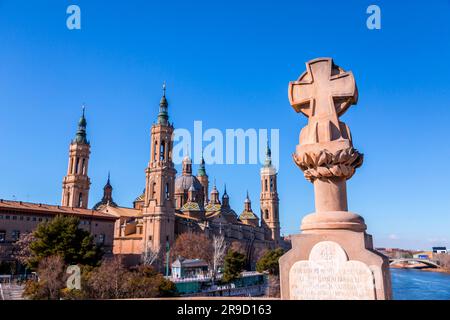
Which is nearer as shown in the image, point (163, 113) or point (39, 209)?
point (39, 209)

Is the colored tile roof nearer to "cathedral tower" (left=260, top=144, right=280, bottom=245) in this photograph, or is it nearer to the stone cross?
the stone cross

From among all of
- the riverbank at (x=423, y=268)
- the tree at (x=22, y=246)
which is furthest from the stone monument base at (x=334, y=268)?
the riverbank at (x=423, y=268)

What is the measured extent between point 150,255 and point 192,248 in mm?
8940

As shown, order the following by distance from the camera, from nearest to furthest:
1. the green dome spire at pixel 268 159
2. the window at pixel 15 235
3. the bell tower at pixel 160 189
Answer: the window at pixel 15 235, the bell tower at pixel 160 189, the green dome spire at pixel 268 159

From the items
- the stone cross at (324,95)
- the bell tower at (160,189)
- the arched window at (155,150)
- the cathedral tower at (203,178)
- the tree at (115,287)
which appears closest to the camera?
the stone cross at (324,95)

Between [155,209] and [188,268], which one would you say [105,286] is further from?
[155,209]

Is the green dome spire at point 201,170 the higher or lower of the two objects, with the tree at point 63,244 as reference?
higher

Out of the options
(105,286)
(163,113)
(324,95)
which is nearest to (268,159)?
(163,113)

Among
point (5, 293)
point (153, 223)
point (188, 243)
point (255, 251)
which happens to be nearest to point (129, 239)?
point (153, 223)

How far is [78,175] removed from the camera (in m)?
77.7

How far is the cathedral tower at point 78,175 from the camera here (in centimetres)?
7675

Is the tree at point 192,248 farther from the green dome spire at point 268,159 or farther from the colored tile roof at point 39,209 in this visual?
the green dome spire at point 268,159

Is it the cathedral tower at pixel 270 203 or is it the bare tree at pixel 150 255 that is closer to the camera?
the bare tree at pixel 150 255
